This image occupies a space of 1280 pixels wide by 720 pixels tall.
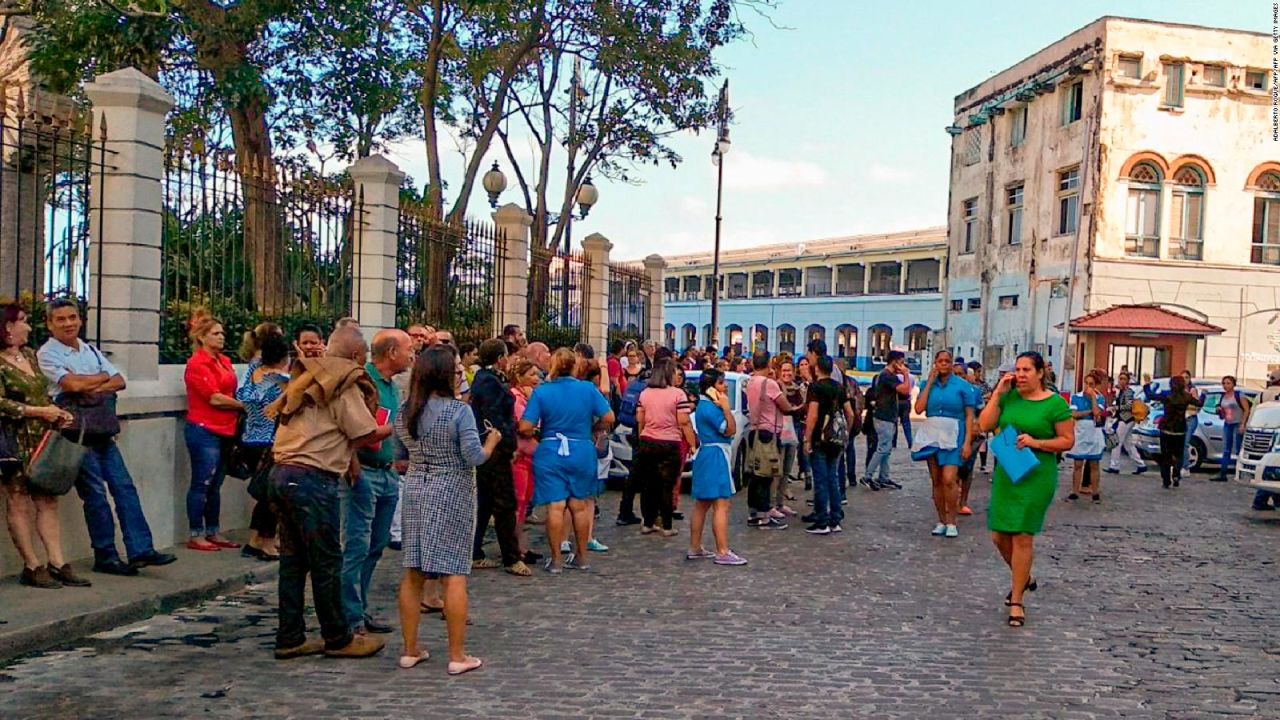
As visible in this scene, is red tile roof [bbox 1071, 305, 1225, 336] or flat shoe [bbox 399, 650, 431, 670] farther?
red tile roof [bbox 1071, 305, 1225, 336]

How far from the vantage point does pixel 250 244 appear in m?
10.8

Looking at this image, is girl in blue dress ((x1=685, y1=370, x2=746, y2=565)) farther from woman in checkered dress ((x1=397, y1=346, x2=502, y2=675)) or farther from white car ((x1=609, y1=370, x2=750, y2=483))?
woman in checkered dress ((x1=397, y1=346, x2=502, y2=675))

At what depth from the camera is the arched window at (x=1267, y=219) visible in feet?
106

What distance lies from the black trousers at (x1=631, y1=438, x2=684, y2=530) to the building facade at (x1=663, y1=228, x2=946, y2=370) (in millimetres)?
41450

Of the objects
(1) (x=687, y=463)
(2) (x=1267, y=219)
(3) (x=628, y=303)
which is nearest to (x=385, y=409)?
(1) (x=687, y=463)

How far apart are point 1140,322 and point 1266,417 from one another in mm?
16550

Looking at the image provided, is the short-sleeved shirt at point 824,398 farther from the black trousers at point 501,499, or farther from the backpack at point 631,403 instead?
the black trousers at point 501,499

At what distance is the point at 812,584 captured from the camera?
8945mm

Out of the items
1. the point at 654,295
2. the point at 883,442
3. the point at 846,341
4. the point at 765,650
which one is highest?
the point at 654,295

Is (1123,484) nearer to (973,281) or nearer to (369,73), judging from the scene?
(369,73)

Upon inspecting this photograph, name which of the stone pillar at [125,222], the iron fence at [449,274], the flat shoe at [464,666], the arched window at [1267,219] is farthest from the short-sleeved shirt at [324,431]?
the arched window at [1267,219]

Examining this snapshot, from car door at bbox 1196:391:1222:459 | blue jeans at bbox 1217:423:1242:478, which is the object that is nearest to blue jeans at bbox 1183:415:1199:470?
car door at bbox 1196:391:1222:459

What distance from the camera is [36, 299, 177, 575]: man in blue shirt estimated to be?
7.71 meters

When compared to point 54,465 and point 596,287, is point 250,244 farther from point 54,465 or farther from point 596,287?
point 596,287
